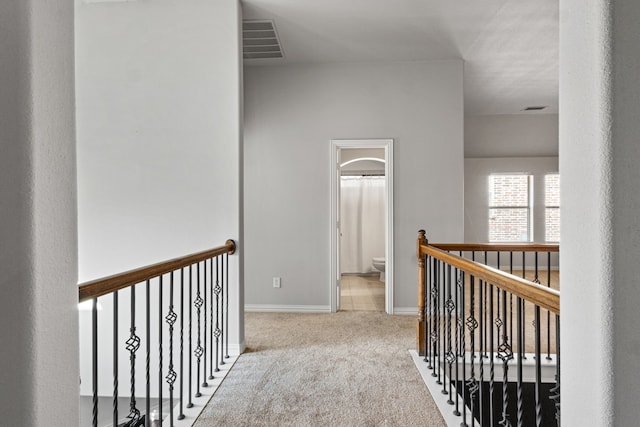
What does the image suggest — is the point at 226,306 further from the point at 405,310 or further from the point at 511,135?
the point at 511,135

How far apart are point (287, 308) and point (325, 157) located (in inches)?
70.2

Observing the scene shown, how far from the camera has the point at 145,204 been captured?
125 inches

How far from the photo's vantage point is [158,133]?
3152 millimetres

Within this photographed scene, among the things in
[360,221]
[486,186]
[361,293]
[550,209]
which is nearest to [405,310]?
[361,293]

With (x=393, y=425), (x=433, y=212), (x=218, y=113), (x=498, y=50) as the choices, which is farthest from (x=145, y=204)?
(x=498, y=50)

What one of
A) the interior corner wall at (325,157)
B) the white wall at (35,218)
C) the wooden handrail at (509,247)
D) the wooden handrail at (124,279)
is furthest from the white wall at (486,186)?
the white wall at (35,218)

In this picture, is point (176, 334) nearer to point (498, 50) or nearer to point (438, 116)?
point (438, 116)

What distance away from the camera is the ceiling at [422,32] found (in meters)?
3.24

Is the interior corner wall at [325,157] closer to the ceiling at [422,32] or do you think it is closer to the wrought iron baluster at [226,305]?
the ceiling at [422,32]

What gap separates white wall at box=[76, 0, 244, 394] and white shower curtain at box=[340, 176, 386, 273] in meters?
4.06

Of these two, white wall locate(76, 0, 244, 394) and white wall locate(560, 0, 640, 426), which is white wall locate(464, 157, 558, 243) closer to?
white wall locate(76, 0, 244, 394)

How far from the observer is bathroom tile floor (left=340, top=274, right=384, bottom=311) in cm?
463

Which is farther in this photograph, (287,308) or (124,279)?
(287,308)

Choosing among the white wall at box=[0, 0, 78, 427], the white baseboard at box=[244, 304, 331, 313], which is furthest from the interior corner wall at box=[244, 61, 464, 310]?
the white wall at box=[0, 0, 78, 427]
